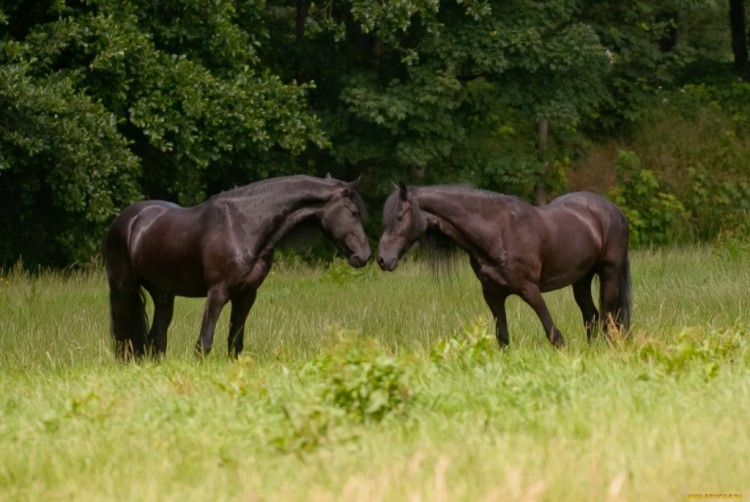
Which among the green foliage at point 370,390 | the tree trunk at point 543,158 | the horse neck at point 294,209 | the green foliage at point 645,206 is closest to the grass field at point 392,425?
the green foliage at point 370,390

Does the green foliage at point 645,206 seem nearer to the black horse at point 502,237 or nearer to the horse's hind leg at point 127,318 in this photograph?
the black horse at point 502,237

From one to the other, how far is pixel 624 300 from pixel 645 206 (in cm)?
1557

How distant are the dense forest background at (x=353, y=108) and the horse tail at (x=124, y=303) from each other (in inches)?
264

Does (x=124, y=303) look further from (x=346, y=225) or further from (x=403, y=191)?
(x=403, y=191)

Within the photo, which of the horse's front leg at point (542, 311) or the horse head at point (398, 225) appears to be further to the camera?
the horse's front leg at point (542, 311)

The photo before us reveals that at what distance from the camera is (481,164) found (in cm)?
2495

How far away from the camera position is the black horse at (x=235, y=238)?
10102 millimetres

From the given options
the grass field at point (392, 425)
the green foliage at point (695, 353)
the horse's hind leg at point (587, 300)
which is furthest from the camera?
the horse's hind leg at point (587, 300)

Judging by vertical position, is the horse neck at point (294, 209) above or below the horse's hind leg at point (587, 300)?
above

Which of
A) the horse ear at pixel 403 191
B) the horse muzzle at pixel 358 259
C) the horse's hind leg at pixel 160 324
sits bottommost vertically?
the horse's hind leg at pixel 160 324

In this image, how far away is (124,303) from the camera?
11211mm

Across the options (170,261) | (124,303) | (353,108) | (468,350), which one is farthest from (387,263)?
(353,108)

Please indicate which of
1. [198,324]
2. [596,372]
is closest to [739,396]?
[596,372]

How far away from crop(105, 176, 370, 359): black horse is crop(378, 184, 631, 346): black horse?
398 mm
